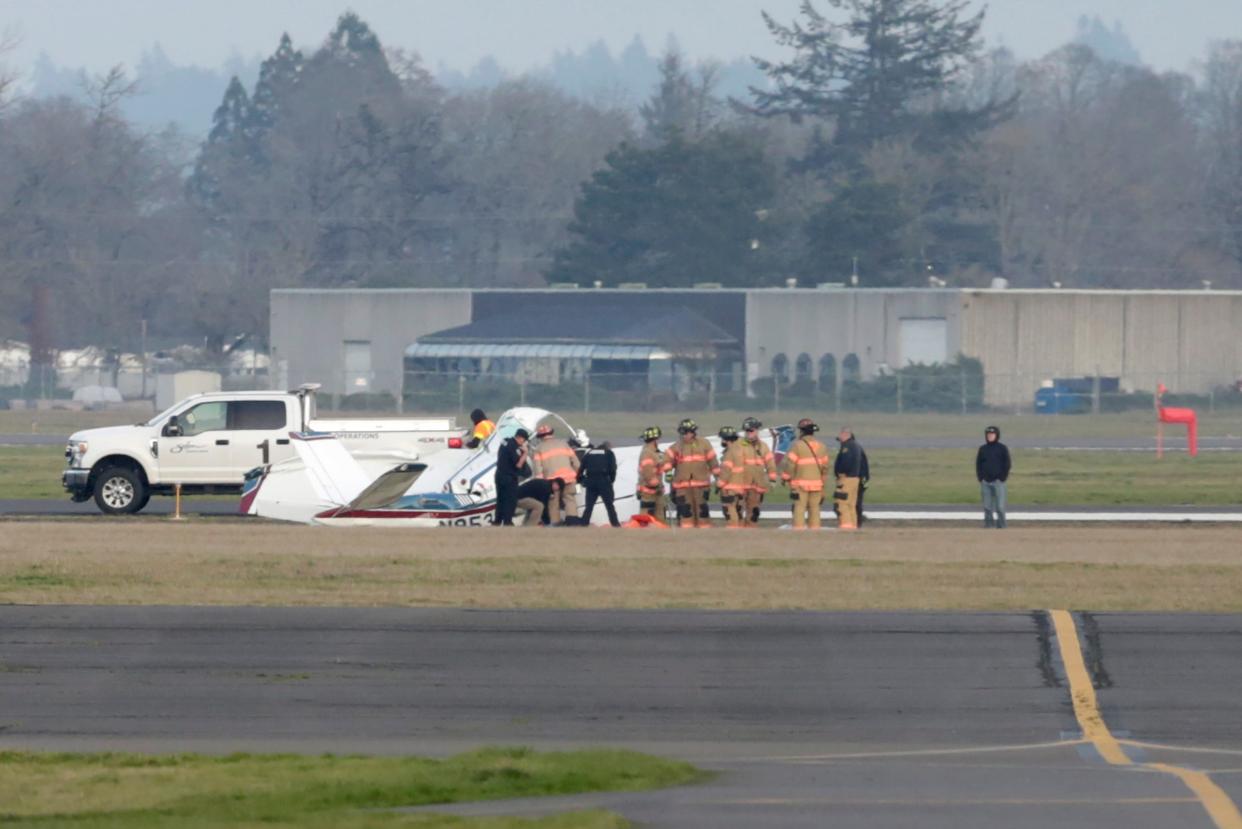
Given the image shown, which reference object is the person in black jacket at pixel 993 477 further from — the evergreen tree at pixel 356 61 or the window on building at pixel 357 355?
the evergreen tree at pixel 356 61

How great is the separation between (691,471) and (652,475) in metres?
0.60

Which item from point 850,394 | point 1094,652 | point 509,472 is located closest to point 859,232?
point 850,394

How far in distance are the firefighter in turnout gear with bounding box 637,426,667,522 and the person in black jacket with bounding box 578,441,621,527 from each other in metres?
0.43

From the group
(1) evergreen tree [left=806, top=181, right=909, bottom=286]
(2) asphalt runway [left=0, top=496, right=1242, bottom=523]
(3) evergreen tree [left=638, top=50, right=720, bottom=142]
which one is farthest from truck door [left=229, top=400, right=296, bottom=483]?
(3) evergreen tree [left=638, top=50, right=720, bottom=142]

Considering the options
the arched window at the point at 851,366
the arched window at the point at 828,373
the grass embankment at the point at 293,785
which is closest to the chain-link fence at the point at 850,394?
the arched window at the point at 828,373

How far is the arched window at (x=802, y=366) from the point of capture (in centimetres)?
7616

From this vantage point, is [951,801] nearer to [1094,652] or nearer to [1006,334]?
[1094,652]

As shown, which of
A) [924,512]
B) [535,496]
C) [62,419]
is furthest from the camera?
[62,419]

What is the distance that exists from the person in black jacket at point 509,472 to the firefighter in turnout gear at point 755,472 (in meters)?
3.14

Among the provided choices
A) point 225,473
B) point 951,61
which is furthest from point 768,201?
point 225,473

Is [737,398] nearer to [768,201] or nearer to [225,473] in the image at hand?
[768,201]

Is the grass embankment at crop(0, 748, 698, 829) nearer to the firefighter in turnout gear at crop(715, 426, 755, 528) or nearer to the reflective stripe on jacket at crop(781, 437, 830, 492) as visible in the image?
the reflective stripe on jacket at crop(781, 437, 830, 492)

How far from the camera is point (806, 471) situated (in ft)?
87.9

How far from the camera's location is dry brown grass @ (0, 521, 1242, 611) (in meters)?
19.3
